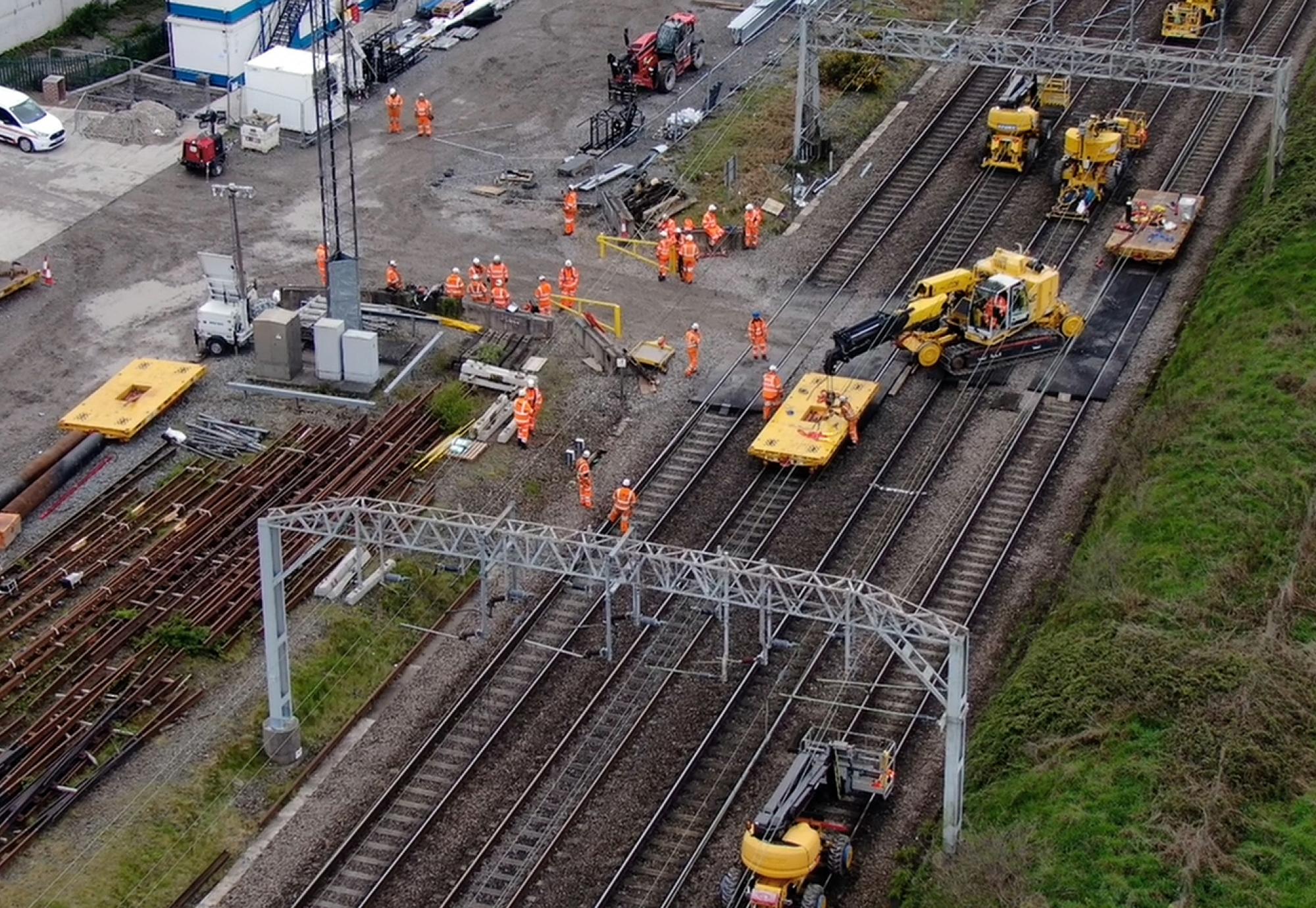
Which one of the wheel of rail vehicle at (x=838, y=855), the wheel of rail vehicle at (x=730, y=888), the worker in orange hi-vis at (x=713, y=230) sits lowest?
the worker in orange hi-vis at (x=713, y=230)

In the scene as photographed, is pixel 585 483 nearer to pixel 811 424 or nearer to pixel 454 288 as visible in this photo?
pixel 811 424

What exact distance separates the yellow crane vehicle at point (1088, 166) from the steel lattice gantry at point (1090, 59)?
50.9 inches

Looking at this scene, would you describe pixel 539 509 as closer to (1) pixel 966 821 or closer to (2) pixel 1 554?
(2) pixel 1 554

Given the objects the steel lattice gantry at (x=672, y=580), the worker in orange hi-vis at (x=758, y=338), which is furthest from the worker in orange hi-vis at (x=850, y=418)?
the steel lattice gantry at (x=672, y=580)

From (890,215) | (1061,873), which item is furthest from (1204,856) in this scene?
(890,215)

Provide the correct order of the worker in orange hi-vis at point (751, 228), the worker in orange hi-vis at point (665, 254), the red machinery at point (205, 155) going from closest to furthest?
the worker in orange hi-vis at point (665, 254), the worker in orange hi-vis at point (751, 228), the red machinery at point (205, 155)

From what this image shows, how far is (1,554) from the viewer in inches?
1437

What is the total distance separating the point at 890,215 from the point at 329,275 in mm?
14418

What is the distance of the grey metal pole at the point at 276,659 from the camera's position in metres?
29.7

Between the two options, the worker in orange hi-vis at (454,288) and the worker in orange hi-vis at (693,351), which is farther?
A: the worker in orange hi-vis at (454,288)

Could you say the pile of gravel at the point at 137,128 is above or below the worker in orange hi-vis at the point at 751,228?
below

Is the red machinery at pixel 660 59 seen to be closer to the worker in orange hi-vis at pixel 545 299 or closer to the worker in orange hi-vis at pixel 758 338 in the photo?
the worker in orange hi-vis at pixel 545 299

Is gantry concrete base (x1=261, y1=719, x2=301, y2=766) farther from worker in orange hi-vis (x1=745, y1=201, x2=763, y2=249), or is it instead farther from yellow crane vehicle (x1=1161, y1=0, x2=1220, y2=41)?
yellow crane vehicle (x1=1161, y1=0, x2=1220, y2=41)

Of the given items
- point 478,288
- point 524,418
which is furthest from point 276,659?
point 478,288
